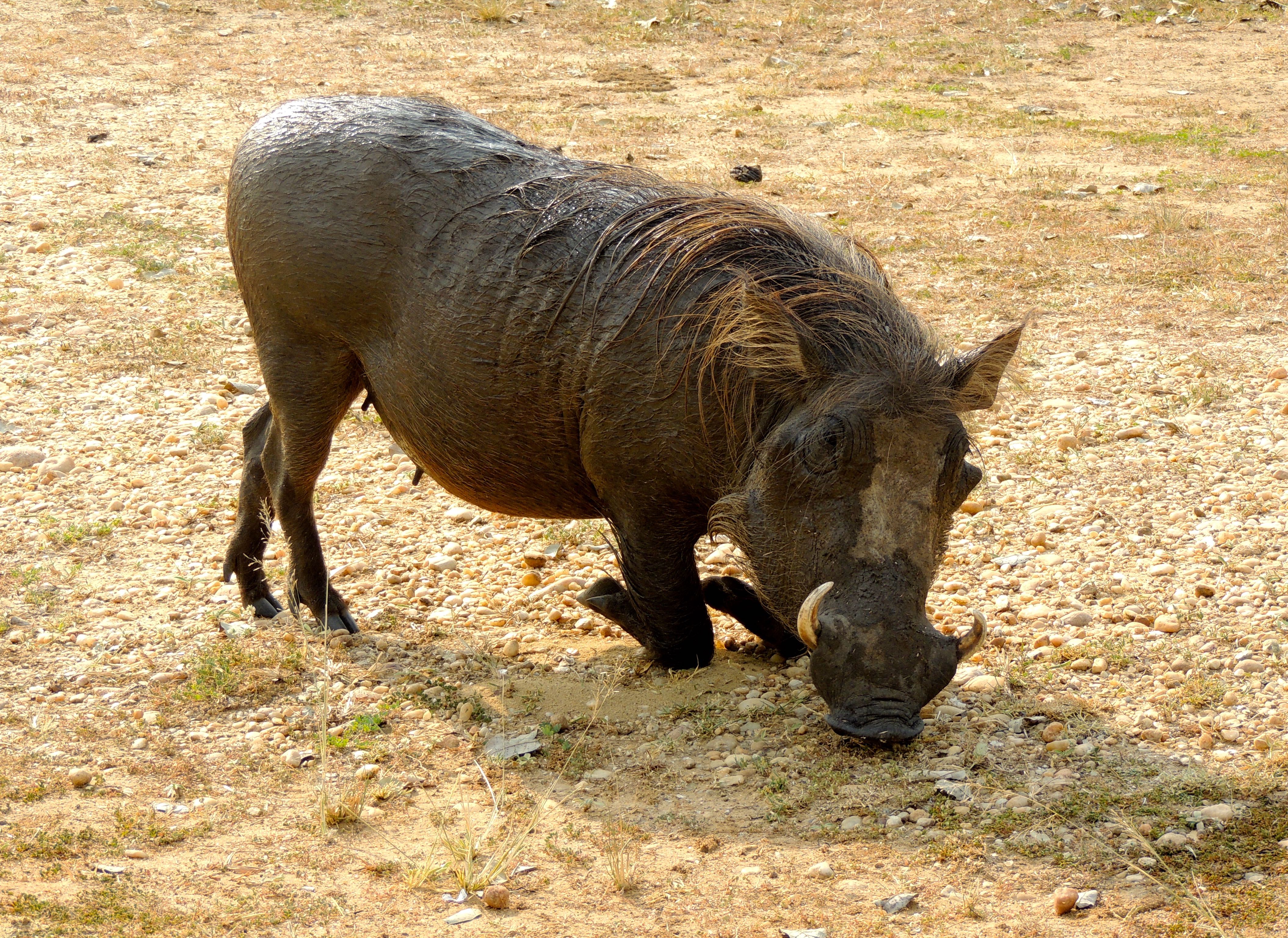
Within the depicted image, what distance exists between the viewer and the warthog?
3344 millimetres

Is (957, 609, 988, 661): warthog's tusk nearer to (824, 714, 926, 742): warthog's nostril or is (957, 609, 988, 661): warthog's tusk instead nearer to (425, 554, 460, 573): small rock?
(824, 714, 926, 742): warthog's nostril

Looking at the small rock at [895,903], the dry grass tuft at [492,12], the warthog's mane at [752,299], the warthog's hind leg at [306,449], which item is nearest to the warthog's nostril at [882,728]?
the small rock at [895,903]

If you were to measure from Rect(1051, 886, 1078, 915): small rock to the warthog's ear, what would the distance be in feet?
4.10

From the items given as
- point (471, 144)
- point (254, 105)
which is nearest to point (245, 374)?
point (471, 144)

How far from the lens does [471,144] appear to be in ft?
13.9

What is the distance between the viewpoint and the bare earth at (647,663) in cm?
299

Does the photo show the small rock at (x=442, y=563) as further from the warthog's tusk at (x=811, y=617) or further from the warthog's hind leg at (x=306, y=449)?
the warthog's tusk at (x=811, y=617)

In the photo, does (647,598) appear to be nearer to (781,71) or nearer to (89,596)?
(89,596)

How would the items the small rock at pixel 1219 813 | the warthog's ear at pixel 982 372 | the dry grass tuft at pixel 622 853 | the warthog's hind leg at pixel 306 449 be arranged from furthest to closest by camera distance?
the warthog's hind leg at pixel 306 449, the warthog's ear at pixel 982 372, the small rock at pixel 1219 813, the dry grass tuft at pixel 622 853

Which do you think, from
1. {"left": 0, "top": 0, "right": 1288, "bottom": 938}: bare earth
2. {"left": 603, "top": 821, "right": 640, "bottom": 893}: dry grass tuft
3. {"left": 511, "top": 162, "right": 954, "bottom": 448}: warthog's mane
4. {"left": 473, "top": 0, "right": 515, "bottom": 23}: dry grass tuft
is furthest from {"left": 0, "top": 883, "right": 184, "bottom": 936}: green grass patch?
{"left": 473, "top": 0, "right": 515, "bottom": 23}: dry grass tuft

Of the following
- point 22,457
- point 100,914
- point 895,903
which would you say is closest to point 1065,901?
point 895,903

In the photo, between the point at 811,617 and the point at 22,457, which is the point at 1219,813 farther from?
the point at 22,457

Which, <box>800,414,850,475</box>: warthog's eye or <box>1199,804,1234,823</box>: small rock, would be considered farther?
<box>800,414,850,475</box>: warthog's eye

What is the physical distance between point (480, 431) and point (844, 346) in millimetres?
1187
